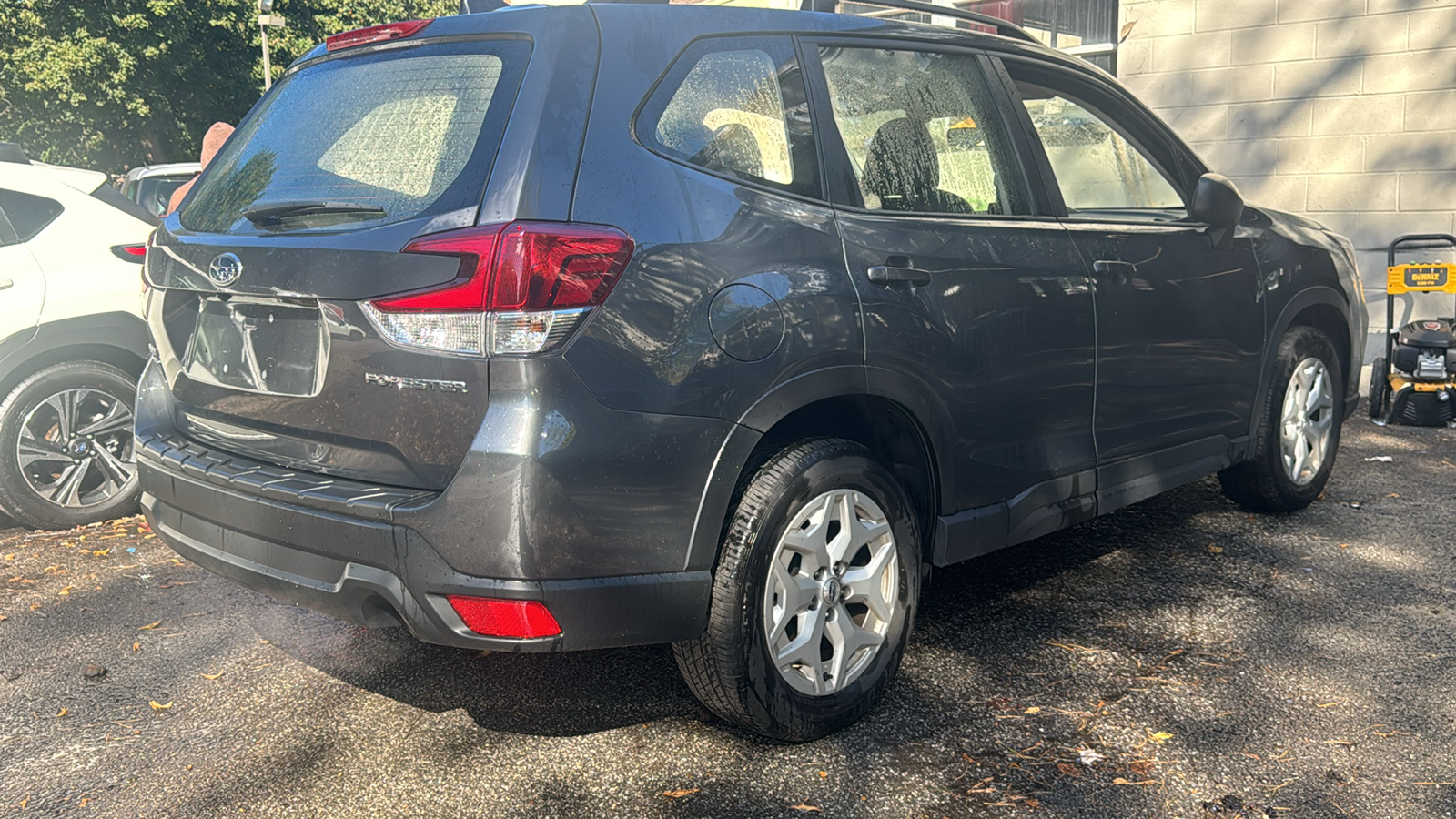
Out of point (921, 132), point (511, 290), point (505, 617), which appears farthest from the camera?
point (921, 132)

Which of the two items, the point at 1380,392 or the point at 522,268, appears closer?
the point at 522,268

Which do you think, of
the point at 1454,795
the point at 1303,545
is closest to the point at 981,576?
the point at 1303,545

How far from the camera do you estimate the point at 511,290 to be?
2.54m

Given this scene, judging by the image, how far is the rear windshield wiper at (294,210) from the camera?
283 centimetres

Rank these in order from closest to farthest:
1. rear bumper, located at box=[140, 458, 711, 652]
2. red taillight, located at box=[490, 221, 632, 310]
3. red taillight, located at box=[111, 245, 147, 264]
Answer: red taillight, located at box=[490, 221, 632, 310] < rear bumper, located at box=[140, 458, 711, 652] < red taillight, located at box=[111, 245, 147, 264]

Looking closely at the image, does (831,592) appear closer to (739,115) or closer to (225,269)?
(739,115)

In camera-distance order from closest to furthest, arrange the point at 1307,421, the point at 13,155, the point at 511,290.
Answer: the point at 511,290
the point at 1307,421
the point at 13,155

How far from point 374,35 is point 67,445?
3.22 m

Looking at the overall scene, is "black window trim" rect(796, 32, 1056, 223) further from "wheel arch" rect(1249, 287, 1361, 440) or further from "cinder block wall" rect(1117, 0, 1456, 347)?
"cinder block wall" rect(1117, 0, 1456, 347)

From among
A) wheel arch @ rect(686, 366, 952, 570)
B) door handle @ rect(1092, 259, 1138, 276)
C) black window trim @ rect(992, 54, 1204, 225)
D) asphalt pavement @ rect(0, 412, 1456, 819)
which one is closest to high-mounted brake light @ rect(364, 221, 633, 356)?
wheel arch @ rect(686, 366, 952, 570)

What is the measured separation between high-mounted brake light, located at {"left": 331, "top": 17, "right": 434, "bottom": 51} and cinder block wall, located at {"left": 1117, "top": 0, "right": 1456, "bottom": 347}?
8.25 m

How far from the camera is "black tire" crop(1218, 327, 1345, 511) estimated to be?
4.97 metres

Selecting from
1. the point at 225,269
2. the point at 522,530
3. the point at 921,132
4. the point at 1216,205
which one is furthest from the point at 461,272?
the point at 1216,205

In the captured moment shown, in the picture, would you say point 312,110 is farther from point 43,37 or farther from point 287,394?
point 43,37
